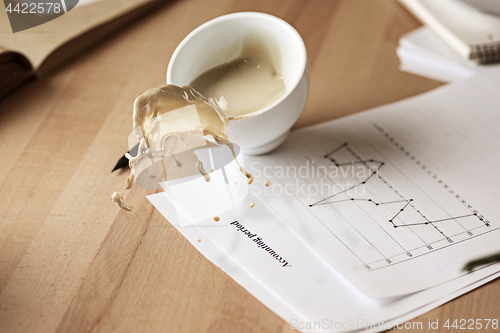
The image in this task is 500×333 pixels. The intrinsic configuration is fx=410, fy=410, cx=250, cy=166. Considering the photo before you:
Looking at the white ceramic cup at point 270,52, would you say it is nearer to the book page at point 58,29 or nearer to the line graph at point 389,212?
the line graph at point 389,212

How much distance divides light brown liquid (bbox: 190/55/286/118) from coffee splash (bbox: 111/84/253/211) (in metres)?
0.05

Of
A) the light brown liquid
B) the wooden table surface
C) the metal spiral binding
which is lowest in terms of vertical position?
the wooden table surface

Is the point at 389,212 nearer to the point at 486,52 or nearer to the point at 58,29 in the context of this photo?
the point at 486,52

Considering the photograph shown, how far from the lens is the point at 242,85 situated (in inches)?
20.6

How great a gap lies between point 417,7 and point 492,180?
358mm

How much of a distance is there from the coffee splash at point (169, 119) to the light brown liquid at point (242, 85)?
0.15ft

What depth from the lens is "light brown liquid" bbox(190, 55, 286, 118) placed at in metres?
0.50

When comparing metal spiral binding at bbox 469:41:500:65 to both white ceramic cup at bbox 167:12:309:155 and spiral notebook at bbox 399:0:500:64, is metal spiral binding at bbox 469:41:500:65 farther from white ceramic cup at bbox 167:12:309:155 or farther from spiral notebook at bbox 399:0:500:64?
white ceramic cup at bbox 167:12:309:155

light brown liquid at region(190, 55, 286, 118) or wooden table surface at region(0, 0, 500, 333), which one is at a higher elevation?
light brown liquid at region(190, 55, 286, 118)

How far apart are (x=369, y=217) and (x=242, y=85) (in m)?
0.22

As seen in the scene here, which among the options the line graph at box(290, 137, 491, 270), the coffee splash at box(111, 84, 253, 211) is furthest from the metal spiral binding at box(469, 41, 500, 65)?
the coffee splash at box(111, 84, 253, 211)

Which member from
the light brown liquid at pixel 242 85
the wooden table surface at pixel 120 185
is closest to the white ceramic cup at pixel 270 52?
the light brown liquid at pixel 242 85

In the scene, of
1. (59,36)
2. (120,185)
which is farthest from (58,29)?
(120,185)

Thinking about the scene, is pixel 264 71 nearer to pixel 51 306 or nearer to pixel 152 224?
pixel 152 224
